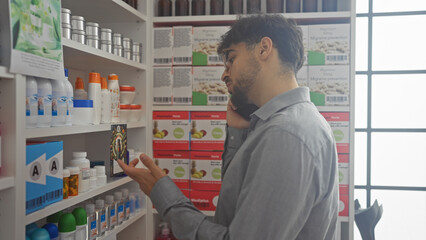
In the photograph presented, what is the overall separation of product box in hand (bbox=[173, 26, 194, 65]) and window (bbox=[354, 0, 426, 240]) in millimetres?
1822

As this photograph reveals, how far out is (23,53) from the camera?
133 cm

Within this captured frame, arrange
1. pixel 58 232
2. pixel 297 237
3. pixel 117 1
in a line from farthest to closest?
pixel 117 1
pixel 58 232
pixel 297 237

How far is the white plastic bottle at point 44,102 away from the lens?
1488 mm

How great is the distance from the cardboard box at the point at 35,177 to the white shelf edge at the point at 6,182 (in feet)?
0.24

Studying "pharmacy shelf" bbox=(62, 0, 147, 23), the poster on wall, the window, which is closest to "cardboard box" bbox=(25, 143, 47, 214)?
the poster on wall

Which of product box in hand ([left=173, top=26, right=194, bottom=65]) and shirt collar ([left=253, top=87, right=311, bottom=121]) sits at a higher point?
product box in hand ([left=173, top=26, right=194, bottom=65])

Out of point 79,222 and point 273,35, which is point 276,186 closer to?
point 273,35

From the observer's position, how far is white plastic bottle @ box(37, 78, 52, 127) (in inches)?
58.6

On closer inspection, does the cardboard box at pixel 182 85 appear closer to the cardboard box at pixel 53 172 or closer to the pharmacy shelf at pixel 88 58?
the pharmacy shelf at pixel 88 58

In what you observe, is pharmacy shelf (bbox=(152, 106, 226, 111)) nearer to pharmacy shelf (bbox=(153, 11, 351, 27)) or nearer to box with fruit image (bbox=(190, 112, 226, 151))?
box with fruit image (bbox=(190, 112, 226, 151))

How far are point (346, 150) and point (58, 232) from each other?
6.05 ft

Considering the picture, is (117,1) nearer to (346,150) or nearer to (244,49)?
(244,49)

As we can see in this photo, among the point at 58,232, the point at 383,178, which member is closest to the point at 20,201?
the point at 58,232

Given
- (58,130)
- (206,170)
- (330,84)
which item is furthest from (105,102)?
(330,84)
